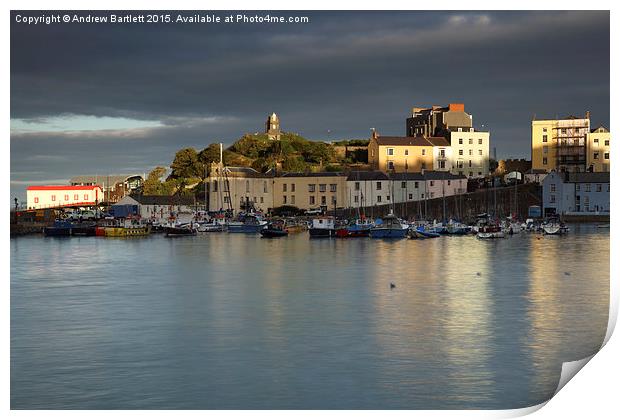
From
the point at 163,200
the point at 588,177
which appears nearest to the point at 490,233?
the point at 588,177

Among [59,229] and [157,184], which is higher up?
[157,184]

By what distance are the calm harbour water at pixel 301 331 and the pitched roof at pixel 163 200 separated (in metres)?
17.2

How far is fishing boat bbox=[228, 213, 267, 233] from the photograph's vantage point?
3322cm

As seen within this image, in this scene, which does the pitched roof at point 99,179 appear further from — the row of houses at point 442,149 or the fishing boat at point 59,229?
the row of houses at point 442,149

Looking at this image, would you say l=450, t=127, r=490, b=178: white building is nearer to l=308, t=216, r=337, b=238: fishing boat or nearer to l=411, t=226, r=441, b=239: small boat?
l=411, t=226, r=441, b=239: small boat

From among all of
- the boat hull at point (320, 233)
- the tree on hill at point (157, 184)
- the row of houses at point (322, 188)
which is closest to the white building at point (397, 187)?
the row of houses at point (322, 188)

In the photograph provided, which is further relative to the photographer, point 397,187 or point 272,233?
point 397,187

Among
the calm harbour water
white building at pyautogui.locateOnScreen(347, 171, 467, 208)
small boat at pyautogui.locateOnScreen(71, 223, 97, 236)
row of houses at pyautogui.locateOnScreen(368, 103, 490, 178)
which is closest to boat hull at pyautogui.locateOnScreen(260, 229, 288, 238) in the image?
small boat at pyautogui.locateOnScreen(71, 223, 97, 236)

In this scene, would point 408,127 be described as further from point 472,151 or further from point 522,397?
point 522,397

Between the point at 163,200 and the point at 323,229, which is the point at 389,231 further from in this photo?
the point at 163,200

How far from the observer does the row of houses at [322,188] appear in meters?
37.2

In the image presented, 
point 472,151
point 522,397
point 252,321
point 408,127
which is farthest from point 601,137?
point 522,397

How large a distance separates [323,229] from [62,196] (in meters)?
9.86

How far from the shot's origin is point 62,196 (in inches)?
1303
